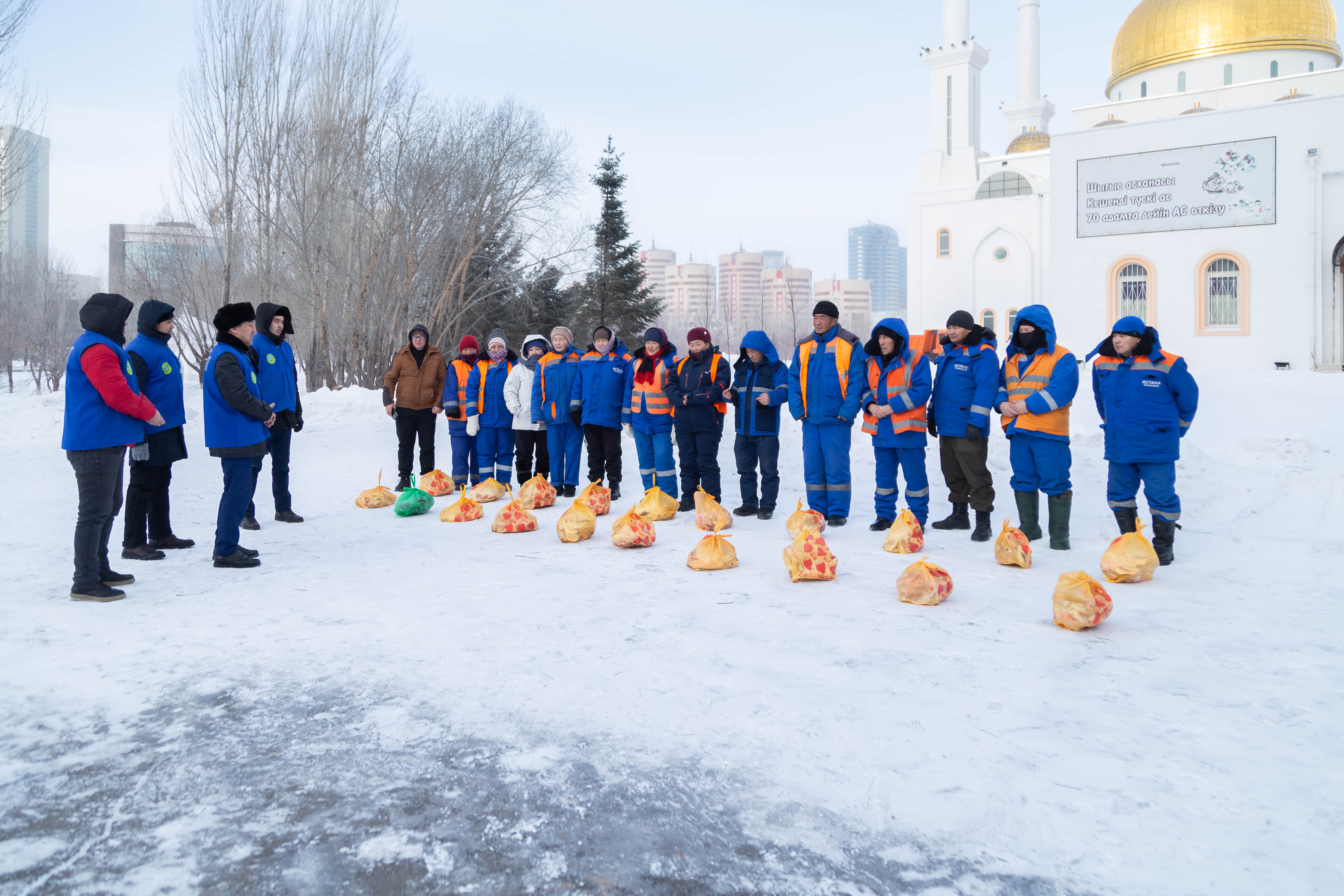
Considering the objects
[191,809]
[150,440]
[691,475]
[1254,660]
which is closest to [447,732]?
[191,809]

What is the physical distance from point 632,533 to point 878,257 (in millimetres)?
166280

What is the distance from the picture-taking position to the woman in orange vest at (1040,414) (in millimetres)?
6465

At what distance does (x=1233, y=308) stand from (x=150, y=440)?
28.4 metres

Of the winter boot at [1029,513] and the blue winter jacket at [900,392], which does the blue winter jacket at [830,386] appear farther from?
the winter boot at [1029,513]

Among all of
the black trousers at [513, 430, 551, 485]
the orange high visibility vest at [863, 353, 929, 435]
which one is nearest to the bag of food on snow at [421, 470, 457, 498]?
the black trousers at [513, 430, 551, 485]

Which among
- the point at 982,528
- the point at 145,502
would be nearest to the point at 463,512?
the point at 145,502

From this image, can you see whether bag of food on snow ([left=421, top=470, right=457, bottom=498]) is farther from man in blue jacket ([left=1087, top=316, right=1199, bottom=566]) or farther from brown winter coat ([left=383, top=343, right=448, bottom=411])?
man in blue jacket ([left=1087, top=316, right=1199, bottom=566])

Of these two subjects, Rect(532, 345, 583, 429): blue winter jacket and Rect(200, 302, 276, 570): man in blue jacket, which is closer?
Rect(200, 302, 276, 570): man in blue jacket

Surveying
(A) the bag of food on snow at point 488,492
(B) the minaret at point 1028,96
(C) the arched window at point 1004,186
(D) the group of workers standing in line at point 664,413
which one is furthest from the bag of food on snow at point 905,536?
(B) the minaret at point 1028,96

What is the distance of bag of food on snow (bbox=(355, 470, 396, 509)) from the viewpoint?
27.9 ft

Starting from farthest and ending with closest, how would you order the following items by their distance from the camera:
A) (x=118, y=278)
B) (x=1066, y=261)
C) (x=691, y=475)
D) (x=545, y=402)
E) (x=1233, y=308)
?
(x=118, y=278)
(x=1066, y=261)
(x=1233, y=308)
(x=545, y=402)
(x=691, y=475)

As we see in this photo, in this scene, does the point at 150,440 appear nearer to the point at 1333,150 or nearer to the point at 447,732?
the point at 447,732

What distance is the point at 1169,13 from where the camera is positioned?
3244 centimetres

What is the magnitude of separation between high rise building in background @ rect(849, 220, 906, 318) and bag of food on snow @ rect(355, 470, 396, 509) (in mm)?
153422
